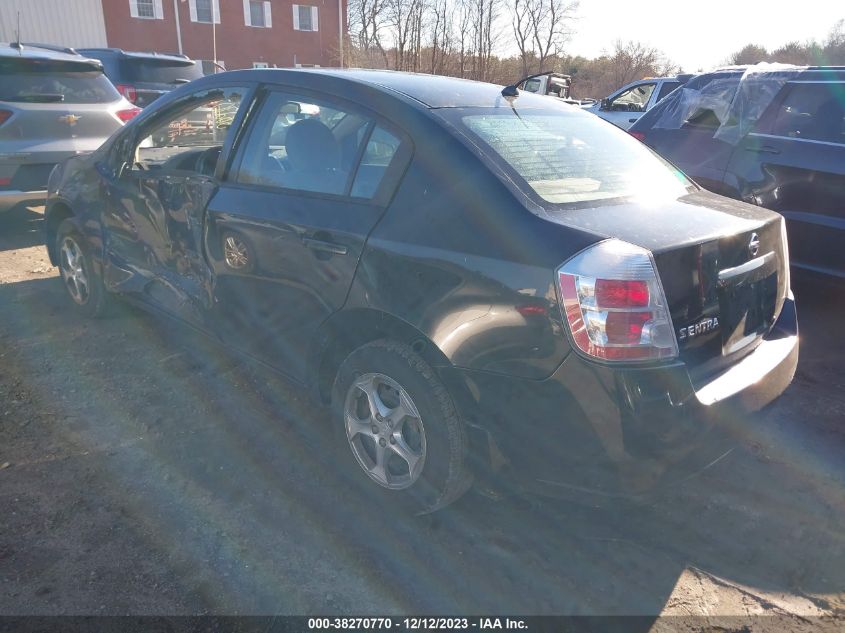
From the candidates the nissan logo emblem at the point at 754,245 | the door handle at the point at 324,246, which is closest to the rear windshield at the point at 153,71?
the door handle at the point at 324,246

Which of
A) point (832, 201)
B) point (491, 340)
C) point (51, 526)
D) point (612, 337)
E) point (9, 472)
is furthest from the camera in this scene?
point (832, 201)

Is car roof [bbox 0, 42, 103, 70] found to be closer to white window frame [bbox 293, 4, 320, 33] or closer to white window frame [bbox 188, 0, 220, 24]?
white window frame [bbox 188, 0, 220, 24]

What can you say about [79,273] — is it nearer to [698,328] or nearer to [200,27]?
[698,328]

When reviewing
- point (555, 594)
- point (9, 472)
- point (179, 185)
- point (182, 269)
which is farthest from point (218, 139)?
point (555, 594)

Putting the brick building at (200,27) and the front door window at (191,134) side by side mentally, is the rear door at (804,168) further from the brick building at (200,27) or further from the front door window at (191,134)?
the brick building at (200,27)

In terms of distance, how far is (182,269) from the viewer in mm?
3600

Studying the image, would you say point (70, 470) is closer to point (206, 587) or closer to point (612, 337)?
point (206, 587)

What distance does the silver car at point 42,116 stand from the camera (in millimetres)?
6195

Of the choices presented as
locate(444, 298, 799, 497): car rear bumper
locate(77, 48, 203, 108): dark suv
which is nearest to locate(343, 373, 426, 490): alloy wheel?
locate(444, 298, 799, 497): car rear bumper

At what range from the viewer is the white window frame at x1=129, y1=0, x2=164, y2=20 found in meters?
32.0

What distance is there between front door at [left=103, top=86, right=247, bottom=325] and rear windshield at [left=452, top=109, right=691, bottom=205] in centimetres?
142

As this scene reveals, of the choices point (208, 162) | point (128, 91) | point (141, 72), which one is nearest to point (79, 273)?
point (208, 162)

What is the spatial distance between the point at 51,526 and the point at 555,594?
1998mm

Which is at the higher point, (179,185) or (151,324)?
(179,185)
